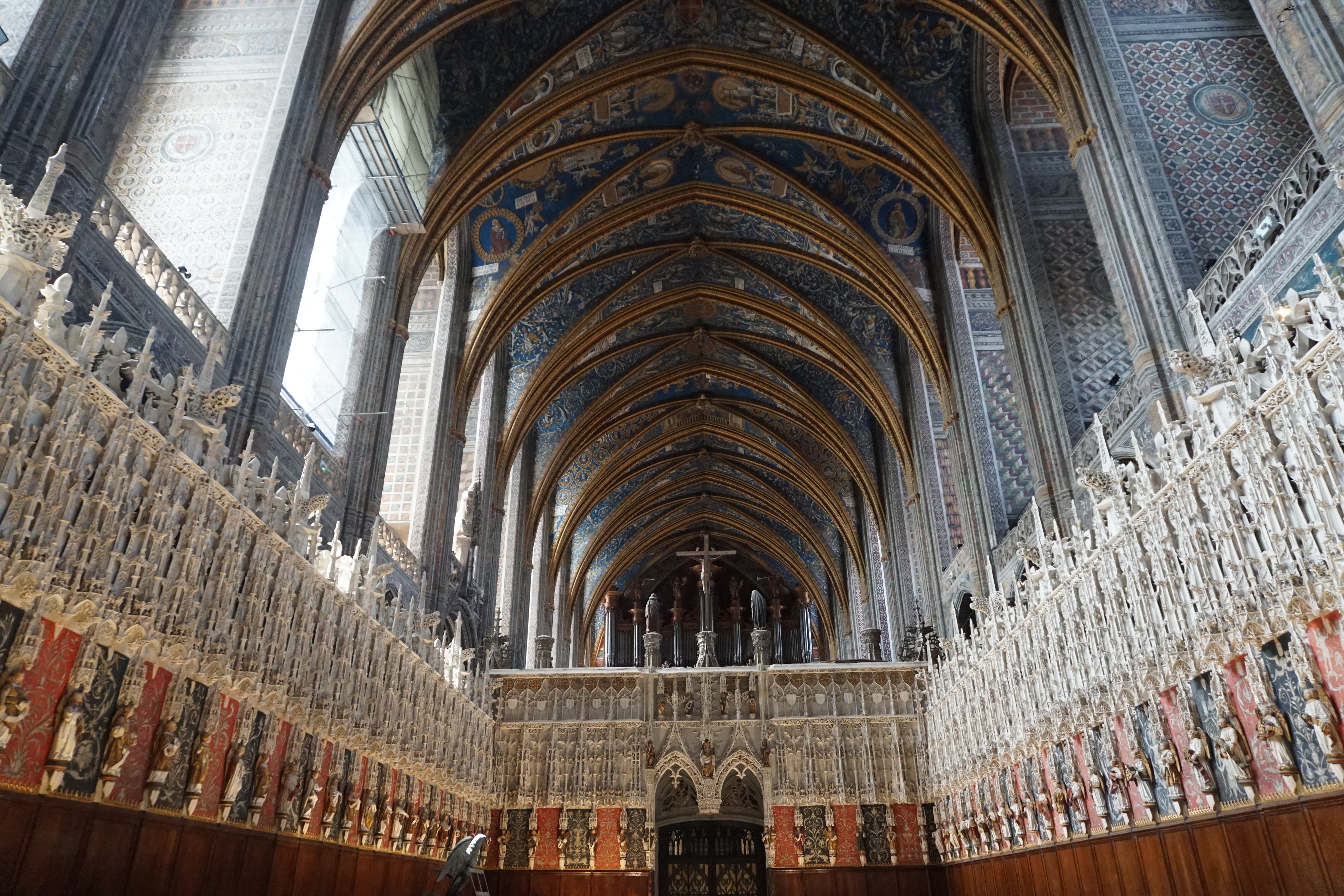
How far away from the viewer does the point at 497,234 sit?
64.7 feet

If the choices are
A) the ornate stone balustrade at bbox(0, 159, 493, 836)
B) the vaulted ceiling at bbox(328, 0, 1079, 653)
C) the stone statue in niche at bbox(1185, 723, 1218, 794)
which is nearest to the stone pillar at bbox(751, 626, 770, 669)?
the vaulted ceiling at bbox(328, 0, 1079, 653)

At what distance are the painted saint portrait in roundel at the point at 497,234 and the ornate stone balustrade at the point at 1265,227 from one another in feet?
45.5

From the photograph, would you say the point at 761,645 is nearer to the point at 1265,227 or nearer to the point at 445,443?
the point at 445,443

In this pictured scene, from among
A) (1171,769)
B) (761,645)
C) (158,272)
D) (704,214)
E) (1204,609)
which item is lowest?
(1171,769)

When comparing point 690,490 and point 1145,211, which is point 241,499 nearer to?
point 1145,211

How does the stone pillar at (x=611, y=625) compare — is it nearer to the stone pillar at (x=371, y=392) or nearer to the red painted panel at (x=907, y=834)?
the red painted panel at (x=907, y=834)

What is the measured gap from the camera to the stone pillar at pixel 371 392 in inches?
540

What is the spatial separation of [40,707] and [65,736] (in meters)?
0.30

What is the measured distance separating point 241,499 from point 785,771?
12158 millimetres

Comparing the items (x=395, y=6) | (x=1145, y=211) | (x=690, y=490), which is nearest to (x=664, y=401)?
(x=690, y=490)

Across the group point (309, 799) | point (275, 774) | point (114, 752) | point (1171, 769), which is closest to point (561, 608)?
point (309, 799)

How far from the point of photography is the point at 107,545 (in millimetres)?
7090

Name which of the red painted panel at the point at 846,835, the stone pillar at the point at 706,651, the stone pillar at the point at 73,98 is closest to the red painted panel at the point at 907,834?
the red painted panel at the point at 846,835

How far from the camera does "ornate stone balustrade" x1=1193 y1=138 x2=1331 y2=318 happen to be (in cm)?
796
